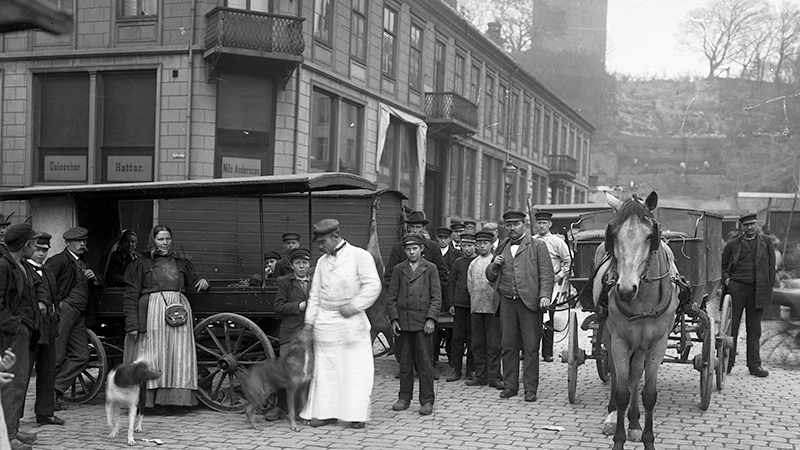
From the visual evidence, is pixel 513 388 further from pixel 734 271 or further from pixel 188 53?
pixel 188 53

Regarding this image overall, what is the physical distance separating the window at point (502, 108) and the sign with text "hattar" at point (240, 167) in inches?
746

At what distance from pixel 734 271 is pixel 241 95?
11.7 metres

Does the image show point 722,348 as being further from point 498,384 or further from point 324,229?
point 324,229

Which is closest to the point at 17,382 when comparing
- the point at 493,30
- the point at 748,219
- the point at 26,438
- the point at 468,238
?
the point at 26,438

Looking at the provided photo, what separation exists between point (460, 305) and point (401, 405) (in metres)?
2.36

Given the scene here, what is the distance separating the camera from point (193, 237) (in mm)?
11398

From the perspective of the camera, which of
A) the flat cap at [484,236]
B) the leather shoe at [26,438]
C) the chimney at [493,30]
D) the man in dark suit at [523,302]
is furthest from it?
the chimney at [493,30]

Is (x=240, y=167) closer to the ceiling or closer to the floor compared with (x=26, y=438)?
closer to the ceiling

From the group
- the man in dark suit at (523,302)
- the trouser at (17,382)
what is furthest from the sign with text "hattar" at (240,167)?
the trouser at (17,382)

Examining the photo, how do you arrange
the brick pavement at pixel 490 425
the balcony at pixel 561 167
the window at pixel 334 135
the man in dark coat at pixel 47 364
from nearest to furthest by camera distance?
the brick pavement at pixel 490 425
the man in dark coat at pixel 47 364
the window at pixel 334 135
the balcony at pixel 561 167

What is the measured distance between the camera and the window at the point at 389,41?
24469 mm

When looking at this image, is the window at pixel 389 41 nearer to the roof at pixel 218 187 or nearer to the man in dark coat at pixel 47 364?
the roof at pixel 218 187

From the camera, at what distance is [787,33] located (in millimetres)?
42656

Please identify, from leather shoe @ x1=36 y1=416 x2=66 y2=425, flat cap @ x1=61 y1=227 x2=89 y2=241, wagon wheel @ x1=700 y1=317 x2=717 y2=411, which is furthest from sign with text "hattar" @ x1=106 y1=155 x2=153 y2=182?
wagon wheel @ x1=700 y1=317 x2=717 y2=411
